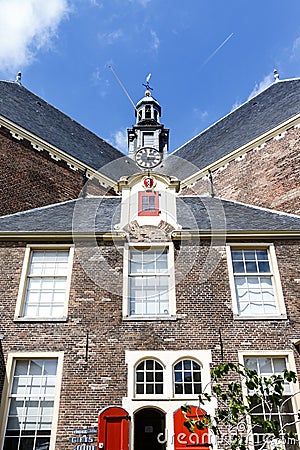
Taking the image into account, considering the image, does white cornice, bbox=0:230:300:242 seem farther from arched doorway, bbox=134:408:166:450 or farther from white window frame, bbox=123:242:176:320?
arched doorway, bbox=134:408:166:450

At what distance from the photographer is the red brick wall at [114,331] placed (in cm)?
837

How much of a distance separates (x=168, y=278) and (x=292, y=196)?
23.3 ft

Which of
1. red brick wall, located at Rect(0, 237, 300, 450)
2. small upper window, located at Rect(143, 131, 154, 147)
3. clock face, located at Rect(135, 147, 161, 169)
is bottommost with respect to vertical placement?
red brick wall, located at Rect(0, 237, 300, 450)

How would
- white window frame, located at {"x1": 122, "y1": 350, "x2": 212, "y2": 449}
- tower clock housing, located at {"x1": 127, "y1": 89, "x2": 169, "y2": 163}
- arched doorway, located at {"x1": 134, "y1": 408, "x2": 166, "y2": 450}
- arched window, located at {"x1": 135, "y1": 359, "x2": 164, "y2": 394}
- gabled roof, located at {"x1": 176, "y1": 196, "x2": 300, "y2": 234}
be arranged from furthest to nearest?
1. tower clock housing, located at {"x1": 127, "y1": 89, "x2": 169, "y2": 163}
2. gabled roof, located at {"x1": 176, "y1": 196, "x2": 300, "y2": 234}
3. arched doorway, located at {"x1": 134, "y1": 408, "x2": 166, "y2": 450}
4. arched window, located at {"x1": 135, "y1": 359, "x2": 164, "y2": 394}
5. white window frame, located at {"x1": 122, "y1": 350, "x2": 212, "y2": 449}

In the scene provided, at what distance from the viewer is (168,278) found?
978 centimetres

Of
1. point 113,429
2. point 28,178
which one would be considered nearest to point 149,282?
point 113,429

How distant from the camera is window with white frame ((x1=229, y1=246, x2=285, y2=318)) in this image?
9.41 metres

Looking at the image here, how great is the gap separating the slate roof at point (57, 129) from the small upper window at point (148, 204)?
8106 mm

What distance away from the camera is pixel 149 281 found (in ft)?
32.2

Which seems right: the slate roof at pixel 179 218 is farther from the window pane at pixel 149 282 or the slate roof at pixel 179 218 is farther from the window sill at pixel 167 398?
the window sill at pixel 167 398

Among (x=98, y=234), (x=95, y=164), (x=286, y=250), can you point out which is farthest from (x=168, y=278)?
(x=95, y=164)

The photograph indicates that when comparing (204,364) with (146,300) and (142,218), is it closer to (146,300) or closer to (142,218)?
(146,300)

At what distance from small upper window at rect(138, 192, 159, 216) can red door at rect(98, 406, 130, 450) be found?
5.00 meters

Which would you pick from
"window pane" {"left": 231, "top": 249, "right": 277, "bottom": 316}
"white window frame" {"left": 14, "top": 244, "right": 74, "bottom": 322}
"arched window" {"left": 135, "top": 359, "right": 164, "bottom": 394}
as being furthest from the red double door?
"window pane" {"left": 231, "top": 249, "right": 277, "bottom": 316}
